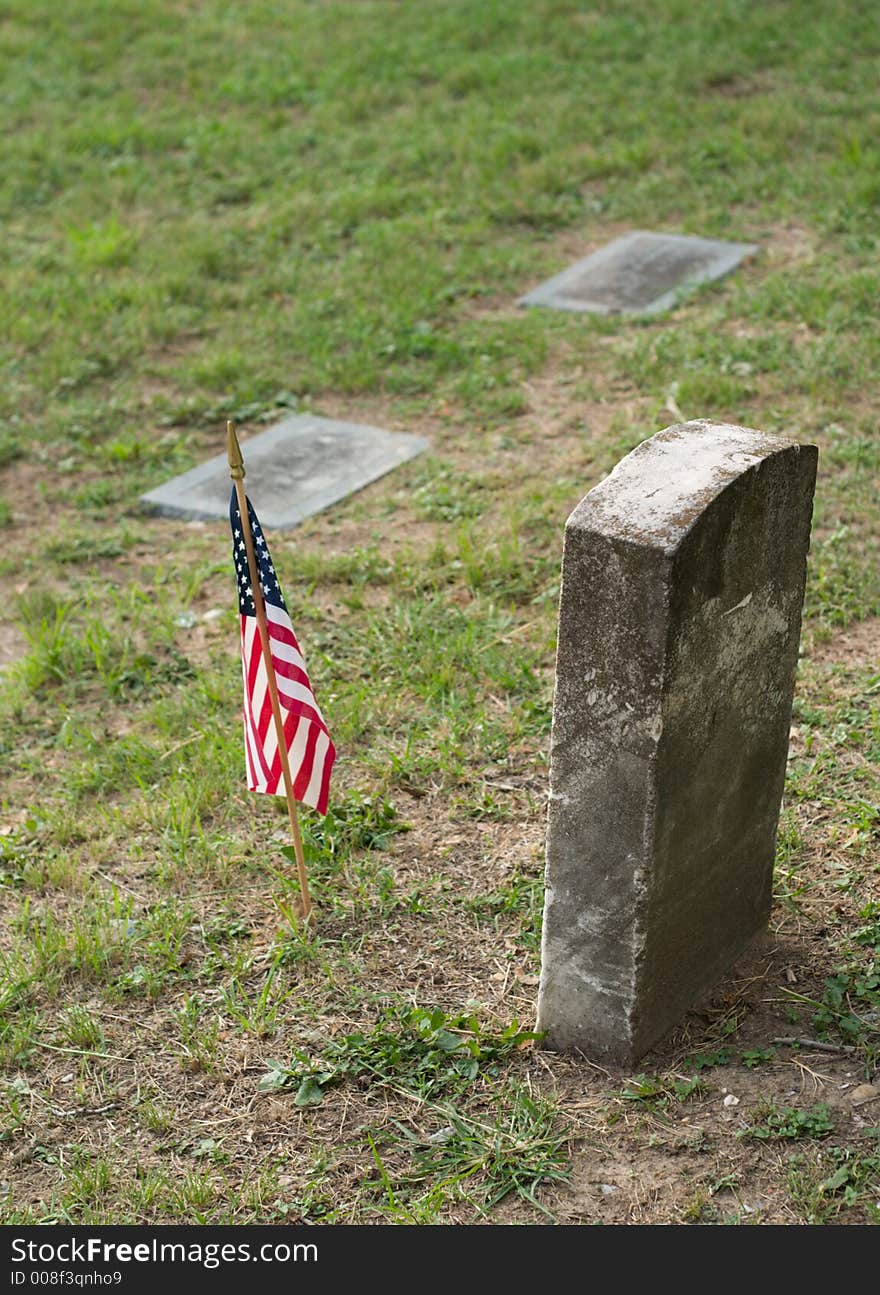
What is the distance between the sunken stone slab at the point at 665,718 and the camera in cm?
300

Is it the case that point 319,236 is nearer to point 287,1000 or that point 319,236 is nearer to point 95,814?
point 95,814

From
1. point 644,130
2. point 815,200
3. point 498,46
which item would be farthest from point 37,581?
point 498,46

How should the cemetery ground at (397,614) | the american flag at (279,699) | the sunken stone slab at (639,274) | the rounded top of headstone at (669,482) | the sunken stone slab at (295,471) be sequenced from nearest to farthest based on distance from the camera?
1. the rounded top of headstone at (669,482)
2. the cemetery ground at (397,614)
3. the american flag at (279,699)
4. the sunken stone slab at (295,471)
5. the sunken stone slab at (639,274)

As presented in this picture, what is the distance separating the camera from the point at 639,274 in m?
8.15

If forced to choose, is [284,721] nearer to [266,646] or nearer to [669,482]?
[266,646]

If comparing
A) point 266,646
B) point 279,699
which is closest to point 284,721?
point 279,699

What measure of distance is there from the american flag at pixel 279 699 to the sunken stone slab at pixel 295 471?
2.32 m

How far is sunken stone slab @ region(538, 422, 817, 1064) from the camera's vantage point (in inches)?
118

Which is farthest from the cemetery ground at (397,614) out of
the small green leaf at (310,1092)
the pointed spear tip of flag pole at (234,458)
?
the pointed spear tip of flag pole at (234,458)

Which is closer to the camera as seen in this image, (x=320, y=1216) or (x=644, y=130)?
(x=320, y=1216)

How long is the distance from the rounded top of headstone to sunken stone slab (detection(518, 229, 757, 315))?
183 inches

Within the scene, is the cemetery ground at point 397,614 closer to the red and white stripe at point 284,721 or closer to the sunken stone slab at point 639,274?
the sunken stone slab at point 639,274

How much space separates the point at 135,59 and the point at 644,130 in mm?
4442

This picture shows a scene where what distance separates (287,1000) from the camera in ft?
12.5
